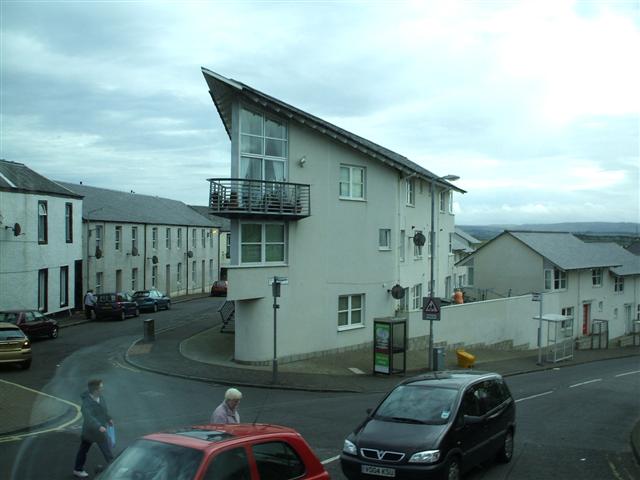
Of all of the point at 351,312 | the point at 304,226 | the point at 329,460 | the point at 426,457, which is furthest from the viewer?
the point at 351,312

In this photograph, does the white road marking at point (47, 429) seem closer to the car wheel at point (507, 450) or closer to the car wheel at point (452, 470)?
the car wheel at point (452, 470)

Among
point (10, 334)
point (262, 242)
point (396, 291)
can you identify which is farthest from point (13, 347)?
point (396, 291)

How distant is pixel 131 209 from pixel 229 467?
48851mm

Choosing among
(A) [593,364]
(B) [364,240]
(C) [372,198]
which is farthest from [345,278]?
(A) [593,364]

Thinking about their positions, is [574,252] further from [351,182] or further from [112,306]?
[112,306]

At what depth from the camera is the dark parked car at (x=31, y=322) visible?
27984 millimetres

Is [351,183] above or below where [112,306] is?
above

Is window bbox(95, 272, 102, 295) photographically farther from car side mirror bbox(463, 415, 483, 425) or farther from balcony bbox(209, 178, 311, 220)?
car side mirror bbox(463, 415, 483, 425)

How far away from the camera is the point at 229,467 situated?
6109 mm

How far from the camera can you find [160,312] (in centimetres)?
4419

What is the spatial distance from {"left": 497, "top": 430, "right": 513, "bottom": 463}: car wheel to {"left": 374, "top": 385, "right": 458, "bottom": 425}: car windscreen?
187cm

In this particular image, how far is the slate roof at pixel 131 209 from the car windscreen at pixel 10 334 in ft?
74.0

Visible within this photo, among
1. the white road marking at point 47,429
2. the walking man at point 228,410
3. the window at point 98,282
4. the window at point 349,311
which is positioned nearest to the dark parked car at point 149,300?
the window at point 98,282

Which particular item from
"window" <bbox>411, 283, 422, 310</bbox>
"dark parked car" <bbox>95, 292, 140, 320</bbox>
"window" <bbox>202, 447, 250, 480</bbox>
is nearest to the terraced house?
"window" <bbox>411, 283, 422, 310</bbox>
